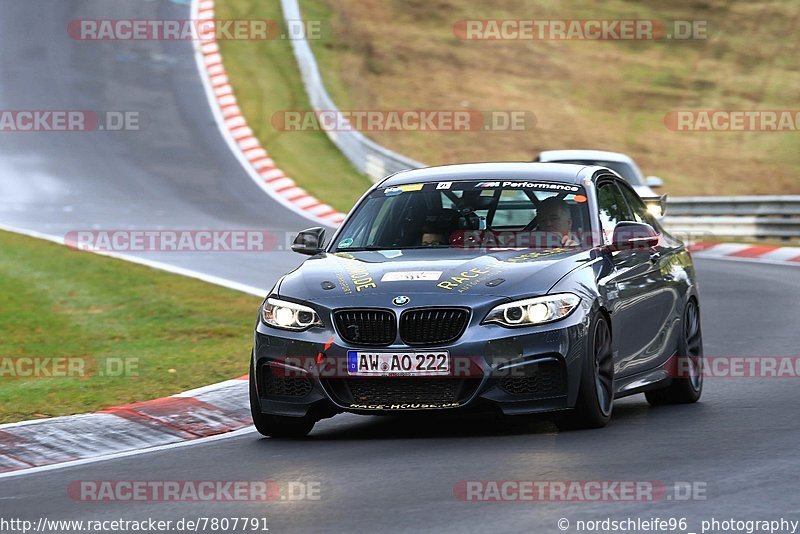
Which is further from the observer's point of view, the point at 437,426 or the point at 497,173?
the point at 497,173

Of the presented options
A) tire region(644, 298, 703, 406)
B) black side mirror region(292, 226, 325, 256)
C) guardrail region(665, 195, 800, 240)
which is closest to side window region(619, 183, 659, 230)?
tire region(644, 298, 703, 406)

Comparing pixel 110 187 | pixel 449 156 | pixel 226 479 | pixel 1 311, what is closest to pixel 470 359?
pixel 226 479

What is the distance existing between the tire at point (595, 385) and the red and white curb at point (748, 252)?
1490 cm

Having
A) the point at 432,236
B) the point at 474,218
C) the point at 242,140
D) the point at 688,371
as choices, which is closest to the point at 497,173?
the point at 474,218

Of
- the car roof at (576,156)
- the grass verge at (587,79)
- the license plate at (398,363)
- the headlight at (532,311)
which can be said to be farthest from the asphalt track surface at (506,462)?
the grass verge at (587,79)

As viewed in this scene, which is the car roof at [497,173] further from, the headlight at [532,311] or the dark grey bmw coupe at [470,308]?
the headlight at [532,311]

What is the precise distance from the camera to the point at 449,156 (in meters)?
36.0

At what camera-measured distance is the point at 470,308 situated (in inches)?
338

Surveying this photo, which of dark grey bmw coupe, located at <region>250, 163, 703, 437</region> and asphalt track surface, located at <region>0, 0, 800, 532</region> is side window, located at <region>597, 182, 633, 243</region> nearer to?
dark grey bmw coupe, located at <region>250, 163, 703, 437</region>

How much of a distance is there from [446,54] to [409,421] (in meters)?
36.3

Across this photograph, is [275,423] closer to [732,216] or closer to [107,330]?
[107,330]

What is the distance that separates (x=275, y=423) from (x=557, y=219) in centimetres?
212

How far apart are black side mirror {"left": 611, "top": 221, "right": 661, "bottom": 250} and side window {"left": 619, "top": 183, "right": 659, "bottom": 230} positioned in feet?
3.60

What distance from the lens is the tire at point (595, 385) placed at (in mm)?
8758
